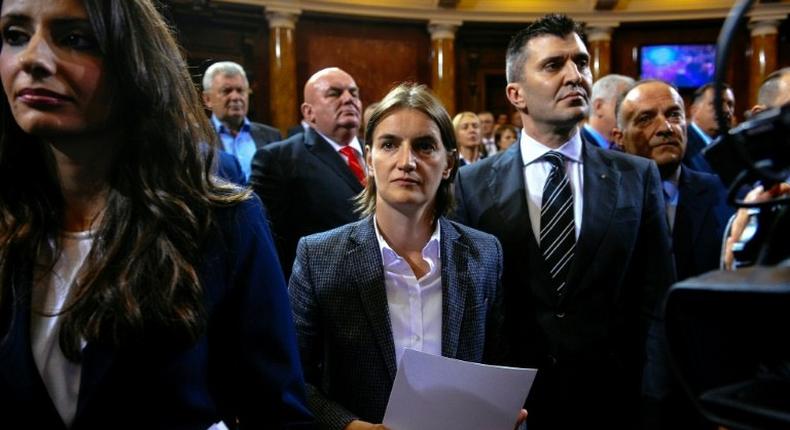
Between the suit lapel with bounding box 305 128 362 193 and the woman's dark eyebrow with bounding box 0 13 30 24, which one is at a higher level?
the woman's dark eyebrow with bounding box 0 13 30 24

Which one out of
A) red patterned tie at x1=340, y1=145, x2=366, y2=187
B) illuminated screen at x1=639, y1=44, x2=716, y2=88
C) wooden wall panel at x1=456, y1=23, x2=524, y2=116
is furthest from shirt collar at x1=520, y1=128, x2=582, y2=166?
illuminated screen at x1=639, y1=44, x2=716, y2=88

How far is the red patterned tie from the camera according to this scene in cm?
329

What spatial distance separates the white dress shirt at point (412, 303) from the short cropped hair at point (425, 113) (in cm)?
21

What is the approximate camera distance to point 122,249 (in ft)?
3.45

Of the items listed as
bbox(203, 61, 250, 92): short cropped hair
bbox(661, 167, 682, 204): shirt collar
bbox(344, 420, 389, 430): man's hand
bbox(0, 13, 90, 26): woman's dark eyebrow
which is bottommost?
bbox(344, 420, 389, 430): man's hand

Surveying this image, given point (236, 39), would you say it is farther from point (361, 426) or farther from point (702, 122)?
point (361, 426)

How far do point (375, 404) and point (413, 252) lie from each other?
1.31ft

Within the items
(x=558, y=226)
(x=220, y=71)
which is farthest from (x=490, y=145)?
(x=558, y=226)

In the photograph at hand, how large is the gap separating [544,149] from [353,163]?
1.44 meters

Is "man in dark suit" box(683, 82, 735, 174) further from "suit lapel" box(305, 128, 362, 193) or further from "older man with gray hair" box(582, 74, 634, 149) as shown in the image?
"suit lapel" box(305, 128, 362, 193)

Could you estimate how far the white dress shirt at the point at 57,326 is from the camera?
983 millimetres

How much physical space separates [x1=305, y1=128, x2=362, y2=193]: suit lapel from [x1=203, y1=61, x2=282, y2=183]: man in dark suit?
1.39 meters

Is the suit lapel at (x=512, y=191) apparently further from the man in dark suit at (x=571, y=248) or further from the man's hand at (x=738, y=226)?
the man's hand at (x=738, y=226)

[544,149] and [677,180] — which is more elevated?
[544,149]
